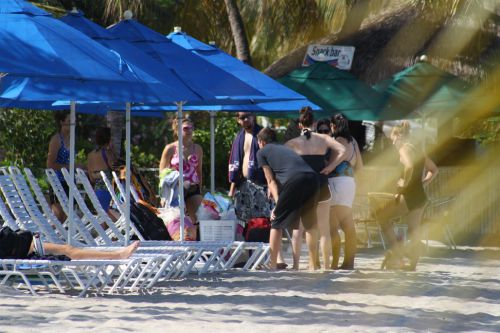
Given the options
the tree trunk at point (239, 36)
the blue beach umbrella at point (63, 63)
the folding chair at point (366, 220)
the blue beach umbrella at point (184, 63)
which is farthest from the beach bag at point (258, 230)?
the tree trunk at point (239, 36)

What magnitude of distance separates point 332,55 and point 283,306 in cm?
1080

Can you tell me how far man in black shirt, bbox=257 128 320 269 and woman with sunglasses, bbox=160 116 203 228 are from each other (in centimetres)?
165

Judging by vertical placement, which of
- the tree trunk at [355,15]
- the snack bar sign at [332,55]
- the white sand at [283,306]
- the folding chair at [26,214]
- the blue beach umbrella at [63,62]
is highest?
the tree trunk at [355,15]

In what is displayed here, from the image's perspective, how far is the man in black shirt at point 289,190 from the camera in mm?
11680

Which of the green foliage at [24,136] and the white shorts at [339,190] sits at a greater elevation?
the green foliage at [24,136]

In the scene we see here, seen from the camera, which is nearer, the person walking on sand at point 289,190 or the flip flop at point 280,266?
the person walking on sand at point 289,190

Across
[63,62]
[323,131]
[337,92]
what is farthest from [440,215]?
[63,62]

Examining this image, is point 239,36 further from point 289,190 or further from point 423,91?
point 289,190

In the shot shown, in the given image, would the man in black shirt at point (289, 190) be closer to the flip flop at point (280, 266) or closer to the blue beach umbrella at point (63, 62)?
the flip flop at point (280, 266)

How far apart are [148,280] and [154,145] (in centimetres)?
2644

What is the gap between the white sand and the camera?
26.4ft

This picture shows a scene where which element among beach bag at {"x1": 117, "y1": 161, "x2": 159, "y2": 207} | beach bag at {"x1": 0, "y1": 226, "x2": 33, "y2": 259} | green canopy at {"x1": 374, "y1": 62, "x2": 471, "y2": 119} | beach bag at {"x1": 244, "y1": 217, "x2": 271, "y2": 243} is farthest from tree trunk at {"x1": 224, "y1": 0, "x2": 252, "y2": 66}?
beach bag at {"x1": 0, "y1": 226, "x2": 33, "y2": 259}

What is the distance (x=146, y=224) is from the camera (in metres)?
12.1

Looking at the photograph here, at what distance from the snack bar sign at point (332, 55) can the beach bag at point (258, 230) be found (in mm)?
6610
